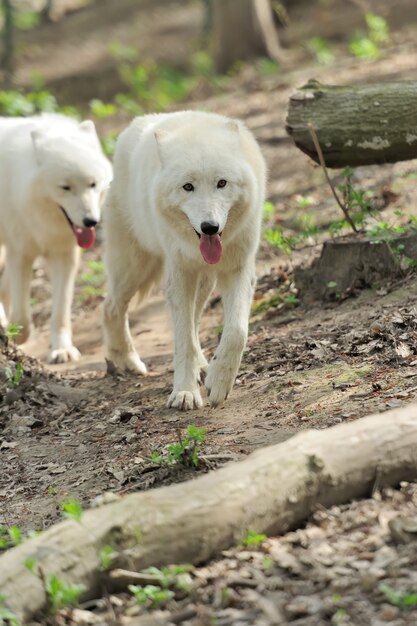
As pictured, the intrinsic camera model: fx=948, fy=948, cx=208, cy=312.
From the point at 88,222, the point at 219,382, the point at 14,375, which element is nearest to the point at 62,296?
the point at 88,222

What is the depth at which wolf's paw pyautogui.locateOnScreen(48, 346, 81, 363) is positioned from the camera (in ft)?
25.5

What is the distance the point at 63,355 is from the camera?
779 cm

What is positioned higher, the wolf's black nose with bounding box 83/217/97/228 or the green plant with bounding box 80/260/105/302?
the wolf's black nose with bounding box 83/217/97/228

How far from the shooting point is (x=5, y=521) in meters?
4.23

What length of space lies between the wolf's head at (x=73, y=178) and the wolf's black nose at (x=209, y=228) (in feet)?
7.86

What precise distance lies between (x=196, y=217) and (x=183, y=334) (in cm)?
84

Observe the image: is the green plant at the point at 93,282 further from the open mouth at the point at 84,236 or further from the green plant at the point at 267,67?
the green plant at the point at 267,67

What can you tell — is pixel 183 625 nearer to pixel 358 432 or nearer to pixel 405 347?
pixel 358 432

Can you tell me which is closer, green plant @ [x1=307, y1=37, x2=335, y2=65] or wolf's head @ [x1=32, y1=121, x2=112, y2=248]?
wolf's head @ [x1=32, y1=121, x2=112, y2=248]

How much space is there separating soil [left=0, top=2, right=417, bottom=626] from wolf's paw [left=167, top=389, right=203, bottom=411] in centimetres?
6

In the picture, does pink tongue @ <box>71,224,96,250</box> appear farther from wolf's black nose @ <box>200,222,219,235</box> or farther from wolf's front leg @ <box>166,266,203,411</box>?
wolf's black nose @ <box>200,222,219,235</box>

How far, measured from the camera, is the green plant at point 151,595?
9.88ft

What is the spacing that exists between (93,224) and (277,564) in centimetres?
457

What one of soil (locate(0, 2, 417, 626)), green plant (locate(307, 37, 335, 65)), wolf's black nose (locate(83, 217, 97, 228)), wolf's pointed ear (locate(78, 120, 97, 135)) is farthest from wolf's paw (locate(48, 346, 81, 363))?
green plant (locate(307, 37, 335, 65))
